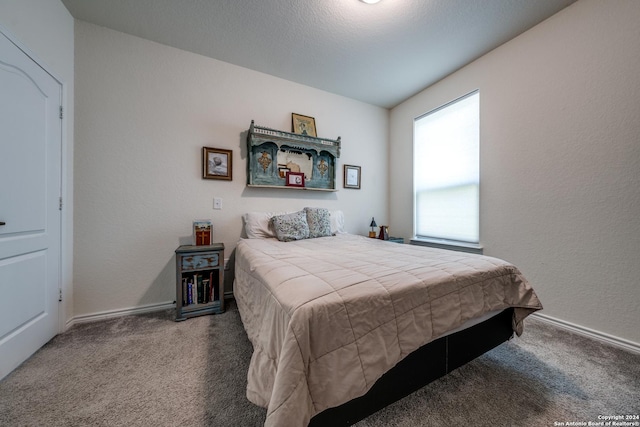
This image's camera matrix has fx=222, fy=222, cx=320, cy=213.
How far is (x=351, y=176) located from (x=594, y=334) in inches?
108

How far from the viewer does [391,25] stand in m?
2.04

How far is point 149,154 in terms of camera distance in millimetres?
2229

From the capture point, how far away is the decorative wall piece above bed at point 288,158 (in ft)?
8.59

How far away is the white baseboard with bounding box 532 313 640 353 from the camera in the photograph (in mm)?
1564

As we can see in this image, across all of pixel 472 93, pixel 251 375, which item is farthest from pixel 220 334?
pixel 472 93

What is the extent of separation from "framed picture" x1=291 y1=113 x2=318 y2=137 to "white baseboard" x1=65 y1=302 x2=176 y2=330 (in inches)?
96.8

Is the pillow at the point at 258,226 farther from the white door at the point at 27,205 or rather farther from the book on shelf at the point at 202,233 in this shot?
the white door at the point at 27,205

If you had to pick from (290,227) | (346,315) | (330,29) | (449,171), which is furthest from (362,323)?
(449,171)

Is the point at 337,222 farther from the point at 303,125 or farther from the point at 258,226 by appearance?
the point at 303,125

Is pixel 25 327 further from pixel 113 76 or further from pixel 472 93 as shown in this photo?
pixel 472 93

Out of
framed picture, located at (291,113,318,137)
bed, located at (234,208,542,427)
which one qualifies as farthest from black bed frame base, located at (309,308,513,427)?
framed picture, located at (291,113,318,137)

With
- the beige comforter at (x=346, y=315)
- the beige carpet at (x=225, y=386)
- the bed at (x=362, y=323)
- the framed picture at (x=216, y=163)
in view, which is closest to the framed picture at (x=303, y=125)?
the framed picture at (x=216, y=163)

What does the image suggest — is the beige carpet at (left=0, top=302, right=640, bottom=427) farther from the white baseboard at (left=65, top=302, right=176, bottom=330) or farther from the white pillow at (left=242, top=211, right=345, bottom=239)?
the white pillow at (left=242, top=211, right=345, bottom=239)

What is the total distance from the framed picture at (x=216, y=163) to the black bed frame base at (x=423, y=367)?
2.33 metres
